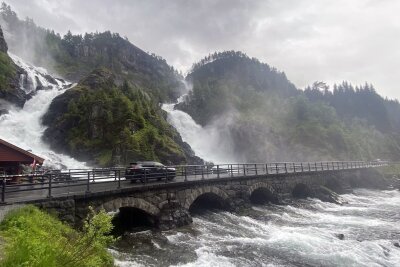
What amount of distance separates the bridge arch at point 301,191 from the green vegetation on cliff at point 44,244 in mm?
32136

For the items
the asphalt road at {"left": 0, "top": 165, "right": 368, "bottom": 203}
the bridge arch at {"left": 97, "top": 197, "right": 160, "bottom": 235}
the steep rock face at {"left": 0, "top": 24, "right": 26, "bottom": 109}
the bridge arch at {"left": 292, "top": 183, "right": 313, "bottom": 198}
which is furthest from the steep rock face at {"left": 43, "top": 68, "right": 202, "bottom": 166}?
the bridge arch at {"left": 97, "top": 197, "right": 160, "bottom": 235}

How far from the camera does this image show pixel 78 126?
2318 inches

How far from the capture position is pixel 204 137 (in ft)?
284

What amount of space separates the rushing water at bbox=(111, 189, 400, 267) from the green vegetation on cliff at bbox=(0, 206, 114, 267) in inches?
157

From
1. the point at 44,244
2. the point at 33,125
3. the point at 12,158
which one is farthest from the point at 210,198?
the point at 33,125

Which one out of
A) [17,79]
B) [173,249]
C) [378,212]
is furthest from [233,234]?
[17,79]

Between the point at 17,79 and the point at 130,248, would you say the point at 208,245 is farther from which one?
the point at 17,79

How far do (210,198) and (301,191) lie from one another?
17.3 metres

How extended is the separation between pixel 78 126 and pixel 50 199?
47.4 metres

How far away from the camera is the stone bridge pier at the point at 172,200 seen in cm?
1598

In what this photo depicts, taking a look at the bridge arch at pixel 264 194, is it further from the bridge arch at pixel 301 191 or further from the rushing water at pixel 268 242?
the bridge arch at pixel 301 191

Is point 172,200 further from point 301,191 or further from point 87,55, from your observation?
point 87,55

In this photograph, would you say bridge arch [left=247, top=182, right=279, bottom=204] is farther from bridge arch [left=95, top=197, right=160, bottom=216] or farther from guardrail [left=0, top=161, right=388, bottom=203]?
bridge arch [left=95, top=197, right=160, bottom=216]

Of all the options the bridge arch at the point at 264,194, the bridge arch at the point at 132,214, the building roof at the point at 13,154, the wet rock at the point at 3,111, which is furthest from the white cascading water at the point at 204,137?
the bridge arch at the point at 132,214
